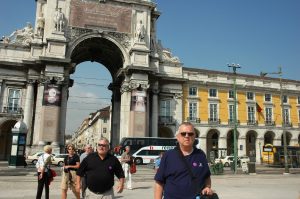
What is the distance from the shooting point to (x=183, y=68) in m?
51.1

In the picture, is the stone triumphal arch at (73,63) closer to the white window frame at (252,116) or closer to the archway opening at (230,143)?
the archway opening at (230,143)

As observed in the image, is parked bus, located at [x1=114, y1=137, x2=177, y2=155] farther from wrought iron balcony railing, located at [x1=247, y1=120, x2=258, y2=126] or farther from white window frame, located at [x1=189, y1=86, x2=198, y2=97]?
wrought iron balcony railing, located at [x1=247, y1=120, x2=258, y2=126]

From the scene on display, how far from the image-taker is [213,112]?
165 ft

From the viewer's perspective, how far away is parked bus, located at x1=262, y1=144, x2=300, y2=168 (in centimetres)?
4465

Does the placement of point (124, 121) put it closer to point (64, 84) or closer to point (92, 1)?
point (64, 84)

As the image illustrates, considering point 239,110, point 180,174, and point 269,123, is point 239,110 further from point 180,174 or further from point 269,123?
point 180,174

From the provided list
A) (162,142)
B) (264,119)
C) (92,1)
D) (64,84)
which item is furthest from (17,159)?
(264,119)

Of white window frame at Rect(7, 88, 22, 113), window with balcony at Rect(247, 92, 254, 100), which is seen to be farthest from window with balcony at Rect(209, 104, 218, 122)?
white window frame at Rect(7, 88, 22, 113)

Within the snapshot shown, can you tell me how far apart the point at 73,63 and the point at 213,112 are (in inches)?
875

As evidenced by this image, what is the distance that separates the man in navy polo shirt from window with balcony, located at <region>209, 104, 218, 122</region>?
46.0 m

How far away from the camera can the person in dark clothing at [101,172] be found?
614 centimetres

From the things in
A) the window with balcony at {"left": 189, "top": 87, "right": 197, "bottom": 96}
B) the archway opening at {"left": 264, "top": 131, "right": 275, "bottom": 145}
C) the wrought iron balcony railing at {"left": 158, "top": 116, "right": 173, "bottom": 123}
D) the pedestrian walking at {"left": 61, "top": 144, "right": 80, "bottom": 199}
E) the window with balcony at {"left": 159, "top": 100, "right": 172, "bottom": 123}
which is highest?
the window with balcony at {"left": 189, "top": 87, "right": 197, "bottom": 96}

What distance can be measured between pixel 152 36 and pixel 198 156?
1733 inches

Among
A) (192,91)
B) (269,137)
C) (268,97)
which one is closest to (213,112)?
(192,91)
